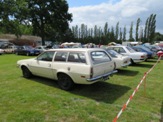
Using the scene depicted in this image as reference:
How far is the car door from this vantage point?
7.86 m

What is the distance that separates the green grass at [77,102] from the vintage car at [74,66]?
51cm

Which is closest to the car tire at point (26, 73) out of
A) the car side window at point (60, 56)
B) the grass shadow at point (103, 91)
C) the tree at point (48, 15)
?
the car side window at point (60, 56)

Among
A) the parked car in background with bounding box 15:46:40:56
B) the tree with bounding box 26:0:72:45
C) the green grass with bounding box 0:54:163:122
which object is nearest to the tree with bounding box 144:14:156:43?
the tree with bounding box 26:0:72:45

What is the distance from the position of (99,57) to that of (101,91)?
1384mm

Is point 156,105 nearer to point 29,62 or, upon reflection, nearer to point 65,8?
point 29,62

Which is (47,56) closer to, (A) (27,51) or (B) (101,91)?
(B) (101,91)

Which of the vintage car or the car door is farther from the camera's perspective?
the car door

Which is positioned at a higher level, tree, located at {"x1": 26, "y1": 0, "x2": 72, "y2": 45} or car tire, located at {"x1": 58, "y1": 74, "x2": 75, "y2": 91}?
tree, located at {"x1": 26, "y1": 0, "x2": 72, "y2": 45}

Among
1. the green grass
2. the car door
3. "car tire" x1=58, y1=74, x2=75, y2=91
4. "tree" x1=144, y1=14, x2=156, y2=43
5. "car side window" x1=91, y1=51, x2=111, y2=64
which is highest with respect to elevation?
"tree" x1=144, y1=14, x2=156, y2=43

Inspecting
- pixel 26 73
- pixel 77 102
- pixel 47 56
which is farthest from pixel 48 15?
pixel 77 102

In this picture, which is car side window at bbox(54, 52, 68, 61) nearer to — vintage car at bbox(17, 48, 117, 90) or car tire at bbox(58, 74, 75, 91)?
vintage car at bbox(17, 48, 117, 90)

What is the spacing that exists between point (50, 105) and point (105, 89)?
105 inches

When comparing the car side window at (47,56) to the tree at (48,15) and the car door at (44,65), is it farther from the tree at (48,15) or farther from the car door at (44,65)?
the tree at (48,15)

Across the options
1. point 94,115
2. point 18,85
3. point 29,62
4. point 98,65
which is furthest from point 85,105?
point 29,62
